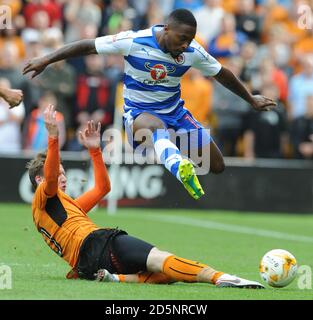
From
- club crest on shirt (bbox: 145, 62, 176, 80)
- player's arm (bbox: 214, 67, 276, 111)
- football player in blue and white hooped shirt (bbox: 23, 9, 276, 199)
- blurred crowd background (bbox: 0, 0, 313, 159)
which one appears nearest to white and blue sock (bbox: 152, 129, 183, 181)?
football player in blue and white hooped shirt (bbox: 23, 9, 276, 199)

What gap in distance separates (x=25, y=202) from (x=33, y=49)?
271 centimetres

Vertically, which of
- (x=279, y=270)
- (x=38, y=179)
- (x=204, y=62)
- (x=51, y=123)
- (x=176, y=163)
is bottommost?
(x=279, y=270)

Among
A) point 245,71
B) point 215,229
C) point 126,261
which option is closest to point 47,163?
point 126,261

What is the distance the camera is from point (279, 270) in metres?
8.64

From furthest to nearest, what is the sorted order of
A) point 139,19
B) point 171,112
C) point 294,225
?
point 139,19 < point 294,225 < point 171,112

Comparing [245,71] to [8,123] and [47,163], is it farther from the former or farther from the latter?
[47,163]

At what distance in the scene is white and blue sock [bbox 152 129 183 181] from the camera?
30.2 ft

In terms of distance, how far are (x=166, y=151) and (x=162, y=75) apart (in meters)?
1.00

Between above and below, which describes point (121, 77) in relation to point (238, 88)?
above

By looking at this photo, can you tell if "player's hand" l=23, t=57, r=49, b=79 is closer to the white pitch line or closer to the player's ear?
the player's ear

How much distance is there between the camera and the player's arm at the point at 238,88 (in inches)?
416

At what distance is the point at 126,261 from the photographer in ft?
28.2

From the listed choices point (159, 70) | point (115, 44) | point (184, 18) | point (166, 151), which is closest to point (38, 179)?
point (166, 151)

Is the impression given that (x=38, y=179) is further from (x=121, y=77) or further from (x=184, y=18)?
(x=121, y=77)
